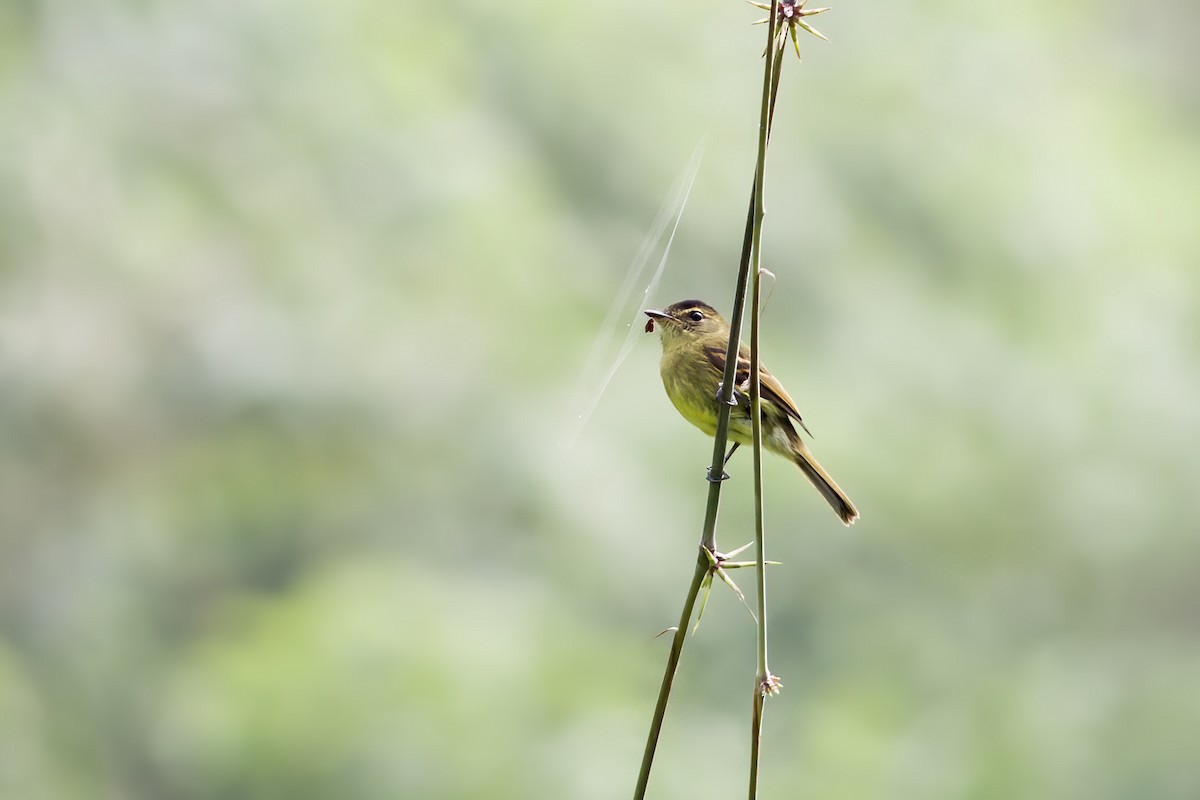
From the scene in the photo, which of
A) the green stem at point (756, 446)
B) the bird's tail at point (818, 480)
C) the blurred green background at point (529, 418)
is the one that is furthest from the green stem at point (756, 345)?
the blurred green background at point (529, 418)

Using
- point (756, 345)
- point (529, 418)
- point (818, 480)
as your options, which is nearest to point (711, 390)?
point (818, 480)

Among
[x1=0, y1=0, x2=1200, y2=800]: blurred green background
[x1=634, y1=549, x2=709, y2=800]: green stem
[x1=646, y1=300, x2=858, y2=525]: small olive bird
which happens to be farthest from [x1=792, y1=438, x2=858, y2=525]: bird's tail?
[x1=634, y1=549, x2=709, y2=800]: green stem

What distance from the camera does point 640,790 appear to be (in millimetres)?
1600

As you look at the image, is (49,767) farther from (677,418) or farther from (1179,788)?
(1179,788)

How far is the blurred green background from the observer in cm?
738

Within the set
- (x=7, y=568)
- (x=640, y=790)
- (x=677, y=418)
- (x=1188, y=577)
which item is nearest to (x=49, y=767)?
(x=7, y=568)

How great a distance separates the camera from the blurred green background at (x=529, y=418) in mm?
7375

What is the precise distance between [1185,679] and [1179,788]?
129 centimetres

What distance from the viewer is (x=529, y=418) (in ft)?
28.0

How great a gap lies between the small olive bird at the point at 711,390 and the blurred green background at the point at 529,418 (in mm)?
2037

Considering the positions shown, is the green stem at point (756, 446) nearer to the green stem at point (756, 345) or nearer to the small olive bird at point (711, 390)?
the green stem at point (756, 345)

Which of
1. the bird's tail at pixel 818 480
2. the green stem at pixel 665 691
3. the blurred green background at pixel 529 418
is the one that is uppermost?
the blurred green background at pixel 529 418

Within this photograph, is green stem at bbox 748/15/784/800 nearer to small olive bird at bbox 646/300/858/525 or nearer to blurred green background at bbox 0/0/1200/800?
small olive bird at bbox 646/300/858/525

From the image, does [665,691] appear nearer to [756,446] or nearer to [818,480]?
[756,446]
